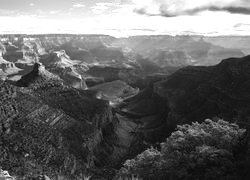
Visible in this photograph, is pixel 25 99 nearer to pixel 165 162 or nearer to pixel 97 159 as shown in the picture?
pixel 97 159

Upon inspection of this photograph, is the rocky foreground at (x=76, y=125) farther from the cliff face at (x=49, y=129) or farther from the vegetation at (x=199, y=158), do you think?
the vegetation at (x=199, y=158)

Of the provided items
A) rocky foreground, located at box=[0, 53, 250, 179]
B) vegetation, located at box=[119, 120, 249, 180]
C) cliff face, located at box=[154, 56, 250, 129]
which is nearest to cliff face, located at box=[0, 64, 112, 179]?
rocky foreground, located at box=[0, 53, 250, 179]

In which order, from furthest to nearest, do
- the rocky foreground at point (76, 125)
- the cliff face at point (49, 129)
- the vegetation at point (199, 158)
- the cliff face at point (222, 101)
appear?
the cliff face at point (222, 101)
the rocky foreground at point (76, 125)
the cliff face at point (49, 129)
the vegetation at point (199, 158)

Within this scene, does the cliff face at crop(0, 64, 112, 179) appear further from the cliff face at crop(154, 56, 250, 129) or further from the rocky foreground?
the cliff face at crop(154, 56, 250, 129)

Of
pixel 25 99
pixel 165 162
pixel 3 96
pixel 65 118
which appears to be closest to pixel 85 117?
pixel 65 118

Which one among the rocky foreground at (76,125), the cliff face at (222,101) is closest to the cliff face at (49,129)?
the rocky foreground at (76,125)

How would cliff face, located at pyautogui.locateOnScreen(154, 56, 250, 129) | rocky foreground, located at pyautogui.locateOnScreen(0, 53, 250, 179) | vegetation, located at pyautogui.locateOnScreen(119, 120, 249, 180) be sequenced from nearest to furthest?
vegetation, located at pyautogui.locateOnScreen(119, 120, 249, 180) → rocky foreground, located at pyautogui.locateOnScreen(0, 53, 250, 179) → cliff face, located at pyautogui.locateOnScreen(154, 56, 250, 129)

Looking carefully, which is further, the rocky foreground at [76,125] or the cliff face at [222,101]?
the cliff face at [222,101]

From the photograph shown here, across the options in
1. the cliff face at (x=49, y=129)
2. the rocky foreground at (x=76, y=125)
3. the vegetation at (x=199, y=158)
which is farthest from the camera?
the rocky foreground at (x=76, y=125)

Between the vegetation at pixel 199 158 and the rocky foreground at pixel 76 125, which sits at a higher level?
the vegetation at pixel 199 158

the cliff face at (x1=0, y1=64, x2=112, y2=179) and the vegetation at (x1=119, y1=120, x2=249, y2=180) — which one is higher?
the vegetation at (x1=119, y1=120, x2=249, y2=180)
